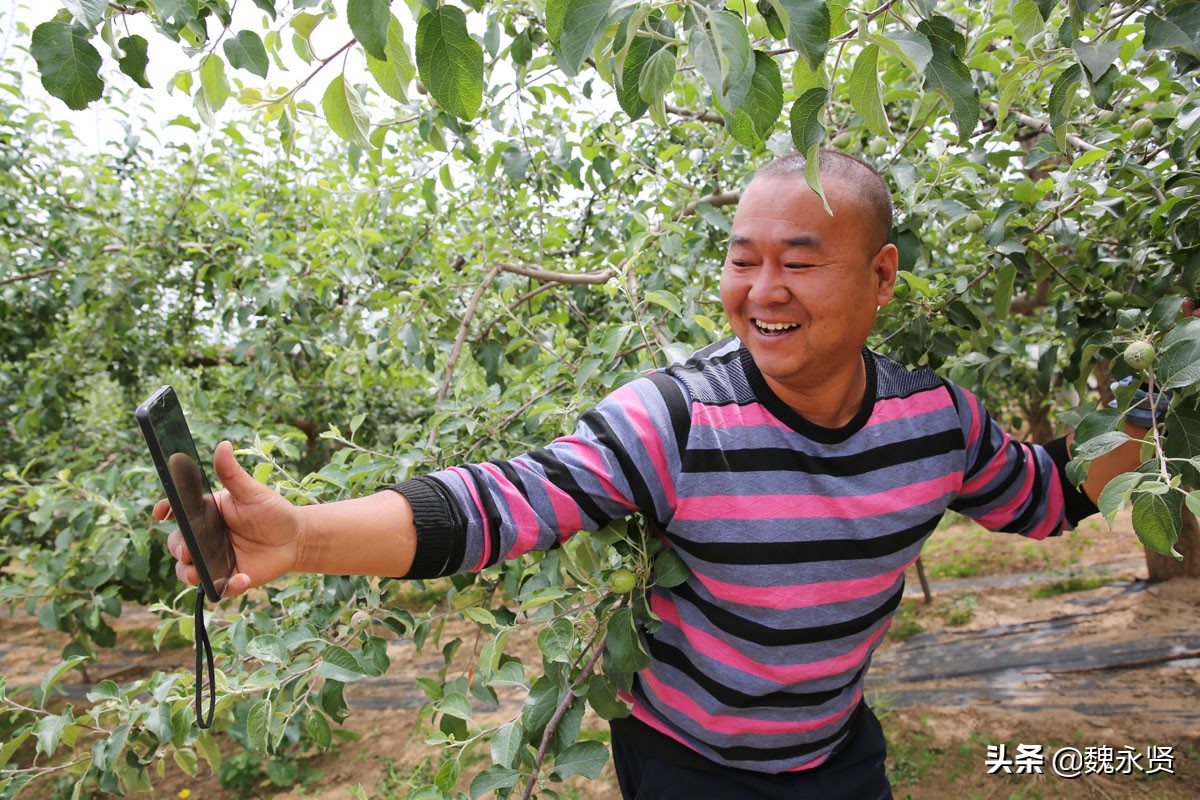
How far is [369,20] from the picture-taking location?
718 mm

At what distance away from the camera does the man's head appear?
1196 mm

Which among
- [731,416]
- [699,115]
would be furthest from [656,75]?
[699,115]

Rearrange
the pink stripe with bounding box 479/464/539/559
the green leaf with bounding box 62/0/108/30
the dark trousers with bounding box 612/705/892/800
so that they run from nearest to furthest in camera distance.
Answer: the green leaf with bounding box 62/0/108/30 < the pink stripe with bounding box 479/464/539/559 < the dark trousers with bounding box 612/705/892/800

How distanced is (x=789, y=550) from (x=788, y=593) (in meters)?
0.07

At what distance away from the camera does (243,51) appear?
1.02 metres

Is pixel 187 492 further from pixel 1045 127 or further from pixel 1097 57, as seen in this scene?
pixel 1045 127

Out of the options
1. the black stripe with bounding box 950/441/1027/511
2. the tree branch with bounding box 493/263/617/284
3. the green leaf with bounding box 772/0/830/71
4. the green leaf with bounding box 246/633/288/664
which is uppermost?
the green leaf with bounding box 772/0/830/71

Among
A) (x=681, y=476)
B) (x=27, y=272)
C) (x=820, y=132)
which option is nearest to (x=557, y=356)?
(x=681, y=476)

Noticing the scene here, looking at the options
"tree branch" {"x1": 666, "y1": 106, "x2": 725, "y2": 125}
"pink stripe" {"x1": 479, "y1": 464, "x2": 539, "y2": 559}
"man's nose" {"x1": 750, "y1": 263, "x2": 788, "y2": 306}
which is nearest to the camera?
"pink stripe" {"x1": 479, "y1": 464, "x2": 539, "y2": 559}

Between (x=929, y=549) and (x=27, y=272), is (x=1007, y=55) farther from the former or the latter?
(x=929, y=549)

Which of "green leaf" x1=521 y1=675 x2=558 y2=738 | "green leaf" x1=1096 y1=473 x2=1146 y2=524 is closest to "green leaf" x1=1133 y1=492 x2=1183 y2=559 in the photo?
"green leaf" x1=1096 y1=473 x2=1146 y2=524

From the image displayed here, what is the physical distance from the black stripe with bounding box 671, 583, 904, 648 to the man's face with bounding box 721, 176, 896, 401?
41 cm

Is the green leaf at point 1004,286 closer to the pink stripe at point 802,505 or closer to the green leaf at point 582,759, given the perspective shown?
the pink stripe at point 802,505

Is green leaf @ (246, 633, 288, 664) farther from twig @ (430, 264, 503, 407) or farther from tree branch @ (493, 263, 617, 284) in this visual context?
tree branch @ (493, 263, 617, 284)
